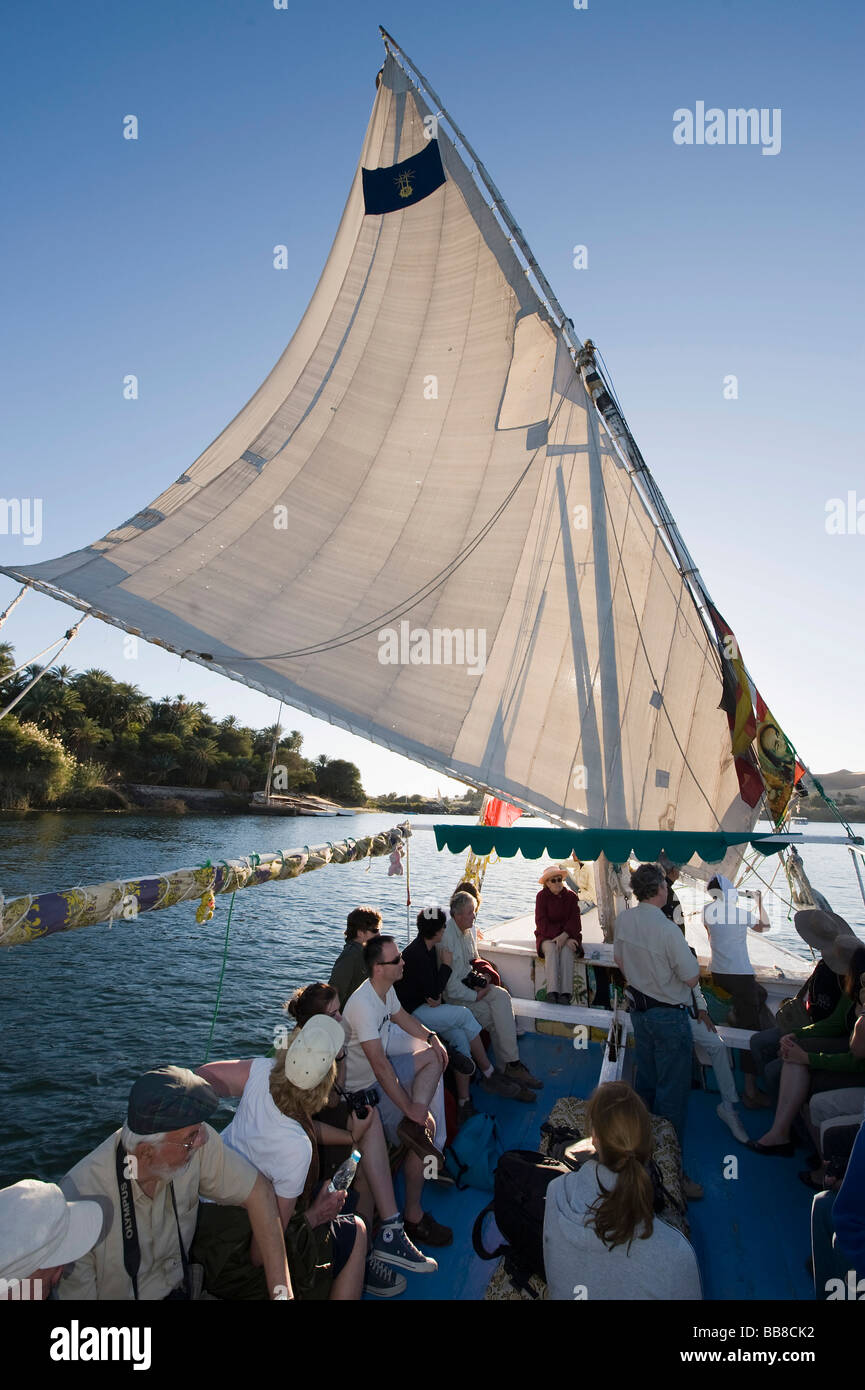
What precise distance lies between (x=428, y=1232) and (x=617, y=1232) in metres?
2.17

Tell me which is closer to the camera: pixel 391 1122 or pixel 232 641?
pixel 391 1122

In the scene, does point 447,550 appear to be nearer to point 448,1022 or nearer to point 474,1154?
point 448,1022

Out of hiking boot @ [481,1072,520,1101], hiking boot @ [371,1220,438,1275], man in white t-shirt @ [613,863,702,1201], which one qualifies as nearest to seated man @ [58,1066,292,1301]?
hiking boot @ [371,1220,438,1275]

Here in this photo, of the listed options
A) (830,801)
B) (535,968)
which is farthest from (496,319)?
(535,968)

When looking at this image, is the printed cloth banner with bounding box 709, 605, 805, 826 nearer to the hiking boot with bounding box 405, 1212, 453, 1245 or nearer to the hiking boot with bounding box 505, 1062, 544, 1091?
the hiking boot with bounding box 505, 1062, 544, 1091

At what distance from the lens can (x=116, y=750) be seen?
70500 mm

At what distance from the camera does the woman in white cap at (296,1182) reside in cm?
271

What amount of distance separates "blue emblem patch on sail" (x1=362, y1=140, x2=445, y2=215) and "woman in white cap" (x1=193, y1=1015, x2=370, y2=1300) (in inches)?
397

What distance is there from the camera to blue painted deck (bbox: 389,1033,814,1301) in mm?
3734

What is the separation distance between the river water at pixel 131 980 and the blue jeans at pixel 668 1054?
3.23 metres

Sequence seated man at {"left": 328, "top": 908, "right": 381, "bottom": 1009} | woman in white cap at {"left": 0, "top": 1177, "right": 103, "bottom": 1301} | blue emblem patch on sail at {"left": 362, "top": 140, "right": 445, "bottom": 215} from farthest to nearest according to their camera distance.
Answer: blue emblem patch on sail at {"left": 362, "top": 140, "right": 445, "bottom": 215}, seated man at {"left": 328, "top": 908, "right": 381, "bottom": 1009}, woman in white cap at {"left": 0, "top": 1177, "right": 103, "bottom": 1301}

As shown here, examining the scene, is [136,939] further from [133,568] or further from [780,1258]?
[780,1258]
